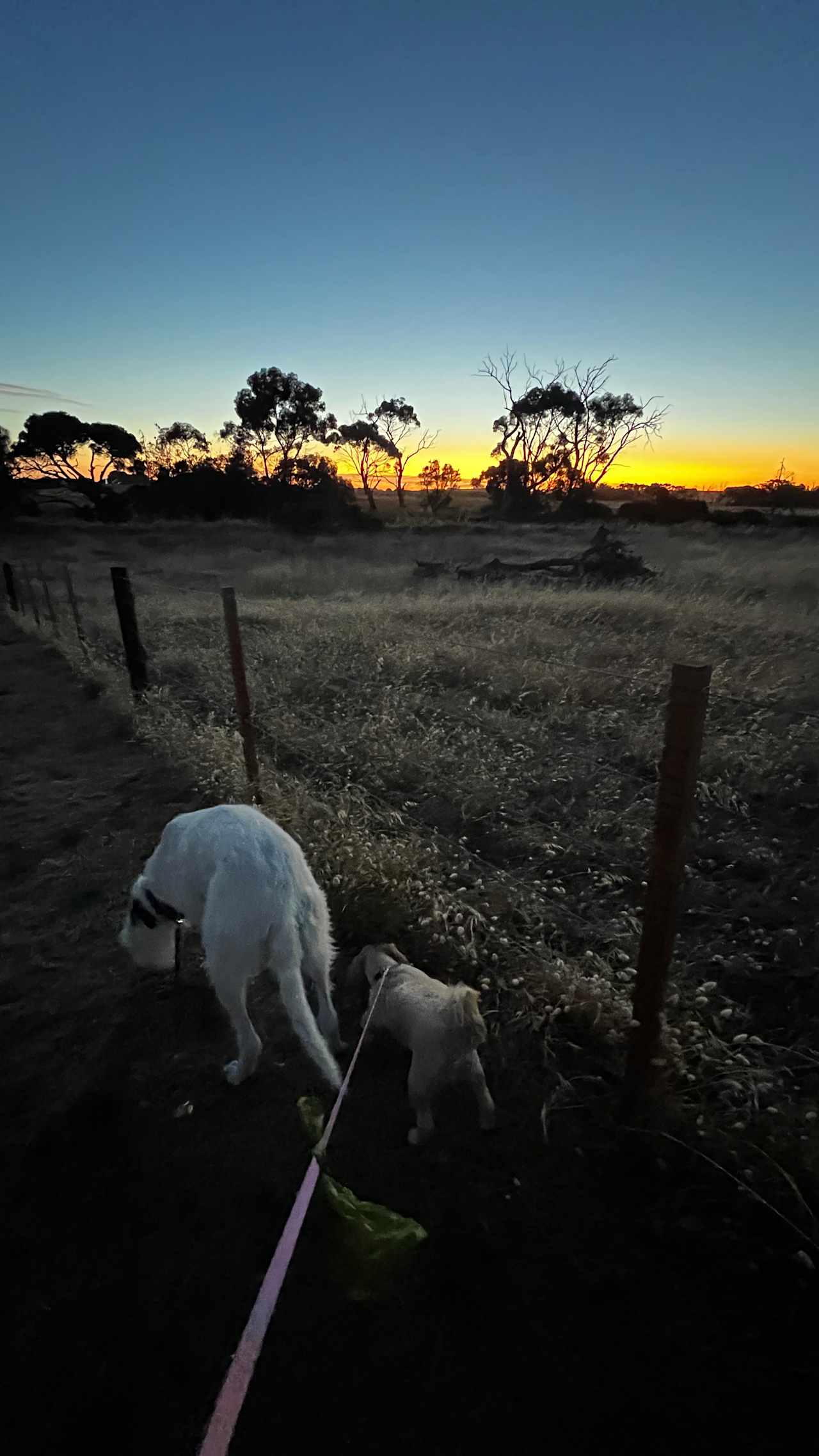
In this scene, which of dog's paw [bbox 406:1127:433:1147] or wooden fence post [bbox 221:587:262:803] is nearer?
dog's paw [bbox 406:1127:433:1147]

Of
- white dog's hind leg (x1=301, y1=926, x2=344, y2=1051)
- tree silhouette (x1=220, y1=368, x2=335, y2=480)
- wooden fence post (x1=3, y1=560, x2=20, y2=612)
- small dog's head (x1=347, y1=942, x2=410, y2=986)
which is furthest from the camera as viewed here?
tree silhouette (x1=220, y1=368, x2=335, y2=480)

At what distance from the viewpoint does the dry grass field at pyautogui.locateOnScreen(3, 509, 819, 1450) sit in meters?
2.10

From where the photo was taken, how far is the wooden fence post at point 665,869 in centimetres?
197

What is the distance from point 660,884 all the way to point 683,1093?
2.69 feet

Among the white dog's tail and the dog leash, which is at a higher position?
the white dog's tail

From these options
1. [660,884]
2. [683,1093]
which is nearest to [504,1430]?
[683,1093]

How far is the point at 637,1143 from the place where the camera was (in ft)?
7.33

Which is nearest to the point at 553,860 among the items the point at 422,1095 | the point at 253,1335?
the point at 422,1095

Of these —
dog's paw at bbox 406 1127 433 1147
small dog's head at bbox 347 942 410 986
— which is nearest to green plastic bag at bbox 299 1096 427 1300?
dog's paw at bbox 406 1127 433 1147

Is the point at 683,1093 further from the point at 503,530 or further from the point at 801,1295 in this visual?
the point at 503,530

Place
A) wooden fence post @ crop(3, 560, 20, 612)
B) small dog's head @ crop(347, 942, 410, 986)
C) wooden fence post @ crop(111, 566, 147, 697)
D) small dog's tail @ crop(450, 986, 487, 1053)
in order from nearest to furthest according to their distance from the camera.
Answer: small dog's tail @ crop(450, 986, 487, 1053) < small dog's head @ crop(347, 942, 410, 986) < wooden fence post @ crop(111, 566, 147, 697) < wooden fence post @ crop(3, 560, 20, 612)

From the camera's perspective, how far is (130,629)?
265 inches

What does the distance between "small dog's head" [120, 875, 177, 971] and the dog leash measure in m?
1.24

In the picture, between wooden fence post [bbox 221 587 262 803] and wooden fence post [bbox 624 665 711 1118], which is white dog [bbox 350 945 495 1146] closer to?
wooden fence post [bbox 624 665 711 1118]
